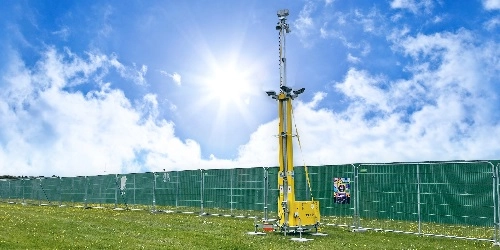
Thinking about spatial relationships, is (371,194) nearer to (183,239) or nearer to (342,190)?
(342,190)

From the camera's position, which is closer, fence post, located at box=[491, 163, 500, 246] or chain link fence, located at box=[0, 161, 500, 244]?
fence post, located at box=[491, 163, 500, 246]

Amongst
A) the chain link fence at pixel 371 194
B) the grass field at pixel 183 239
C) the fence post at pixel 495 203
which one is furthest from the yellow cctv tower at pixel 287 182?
the fence post at pixel 495 203

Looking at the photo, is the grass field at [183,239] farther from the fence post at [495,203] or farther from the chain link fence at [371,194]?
the chain link fence at [371,194]

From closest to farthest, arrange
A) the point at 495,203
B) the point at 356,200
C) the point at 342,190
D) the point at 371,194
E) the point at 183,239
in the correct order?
the point at 183,239, the point at 495,203, the point at 371,194, the point at 356,200, the point at 342,190

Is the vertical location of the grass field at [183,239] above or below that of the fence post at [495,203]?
below

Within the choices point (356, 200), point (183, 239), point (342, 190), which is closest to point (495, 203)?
point (356, 200)

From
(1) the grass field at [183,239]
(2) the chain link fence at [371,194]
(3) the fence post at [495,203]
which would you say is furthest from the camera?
(2) the chain link fence at [371,194]

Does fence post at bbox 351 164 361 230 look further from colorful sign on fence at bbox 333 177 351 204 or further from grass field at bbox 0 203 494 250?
grass field at bbox 0 203 494 250

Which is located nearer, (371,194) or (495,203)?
(495,203)

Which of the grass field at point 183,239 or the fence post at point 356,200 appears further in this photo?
the fence post at point 356,200

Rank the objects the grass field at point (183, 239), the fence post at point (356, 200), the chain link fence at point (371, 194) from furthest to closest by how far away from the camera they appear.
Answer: the fence post at point (356, 200) → the chain link fence at point (371, 194) → the grass field at point (183, 239)

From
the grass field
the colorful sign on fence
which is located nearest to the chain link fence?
the colorful sign on fence

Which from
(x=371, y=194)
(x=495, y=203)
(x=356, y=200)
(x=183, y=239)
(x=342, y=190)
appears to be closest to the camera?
(x=183, y=239)

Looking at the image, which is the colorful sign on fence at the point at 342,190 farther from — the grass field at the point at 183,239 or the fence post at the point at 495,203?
the fence post at the point at 495,203
